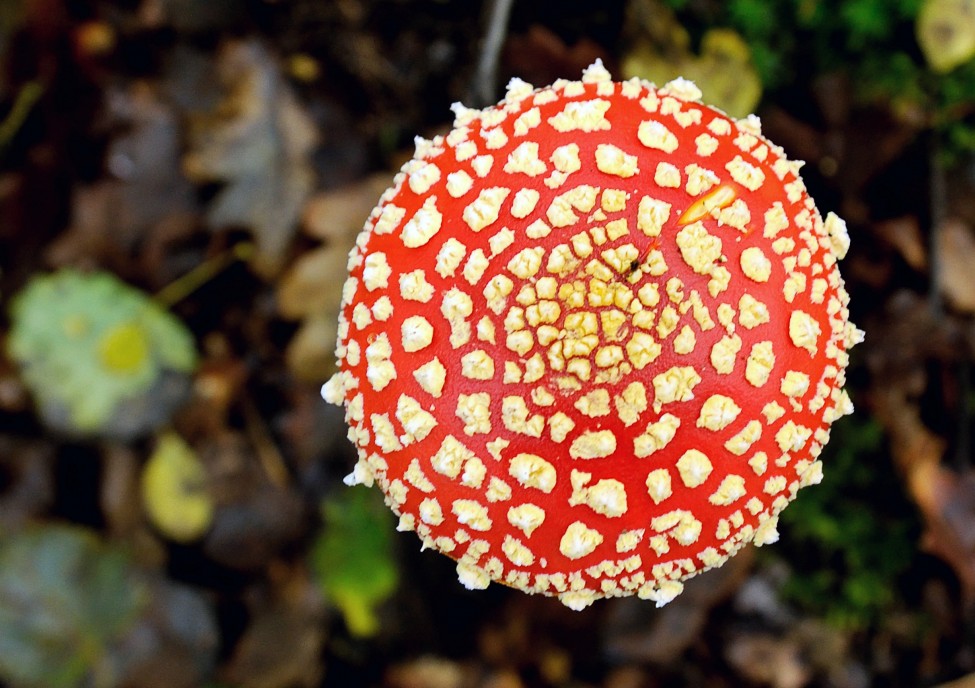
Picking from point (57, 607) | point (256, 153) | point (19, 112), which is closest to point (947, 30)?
point (256, 153)

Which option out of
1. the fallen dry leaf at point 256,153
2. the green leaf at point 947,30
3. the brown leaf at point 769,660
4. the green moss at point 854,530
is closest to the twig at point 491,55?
the fallen dry leaf at point 256,153

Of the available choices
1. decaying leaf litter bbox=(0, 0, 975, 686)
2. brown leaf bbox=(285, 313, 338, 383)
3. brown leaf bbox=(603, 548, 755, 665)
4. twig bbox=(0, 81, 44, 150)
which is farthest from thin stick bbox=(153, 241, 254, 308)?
brown leaf bbox=(603, 548, 755, 665)

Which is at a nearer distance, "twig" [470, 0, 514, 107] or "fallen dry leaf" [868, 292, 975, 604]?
"twig" [470, 0, 514, 107]

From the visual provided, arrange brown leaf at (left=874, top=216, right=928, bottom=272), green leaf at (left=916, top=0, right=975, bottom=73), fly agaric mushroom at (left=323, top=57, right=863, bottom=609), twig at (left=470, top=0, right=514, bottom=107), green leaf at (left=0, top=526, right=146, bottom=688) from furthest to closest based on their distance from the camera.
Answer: brown leaf at (left=874, top=216, right=928, bottom=272)
green leaf at (left=0, top=526, right=146, bottom=688)
twig at (left=470, top=0, right=514, bottom=107)
green leaf at (left=916, top=0, right=975, bottom=73)
fly agaric mushroom at (left=323, top=57, right=863, bottom=609)

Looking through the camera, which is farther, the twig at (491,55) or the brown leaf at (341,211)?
the brown leaf at (341,211)

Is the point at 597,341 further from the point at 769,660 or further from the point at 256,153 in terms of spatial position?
the point at 769,660

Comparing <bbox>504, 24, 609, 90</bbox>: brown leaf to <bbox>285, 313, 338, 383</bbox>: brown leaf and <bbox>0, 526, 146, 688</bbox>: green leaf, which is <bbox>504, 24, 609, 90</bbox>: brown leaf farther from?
<bbox>0, 526, 146, 688</bbox>: green leaf

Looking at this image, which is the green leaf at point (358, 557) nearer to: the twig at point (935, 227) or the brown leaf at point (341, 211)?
the brown leaf at point (341, 211)
